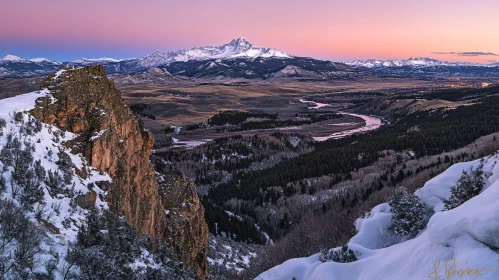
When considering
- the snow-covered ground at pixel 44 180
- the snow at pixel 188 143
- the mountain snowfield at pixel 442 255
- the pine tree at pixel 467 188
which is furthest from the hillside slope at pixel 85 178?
the snow at pixel 188 143

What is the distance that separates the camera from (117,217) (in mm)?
14555

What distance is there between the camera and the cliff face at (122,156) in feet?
54.3

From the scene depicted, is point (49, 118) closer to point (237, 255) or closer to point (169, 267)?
point (169, 267)

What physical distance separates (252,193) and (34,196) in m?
39.0

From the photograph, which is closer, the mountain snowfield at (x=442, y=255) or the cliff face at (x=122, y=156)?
the mountain snowfield at (x=442, y=255)

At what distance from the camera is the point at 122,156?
1809 cm

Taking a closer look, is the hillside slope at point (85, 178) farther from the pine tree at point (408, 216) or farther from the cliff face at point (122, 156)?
the pine tree at point (408, 216)

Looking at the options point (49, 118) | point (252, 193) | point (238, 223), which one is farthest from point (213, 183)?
point (49, 118)

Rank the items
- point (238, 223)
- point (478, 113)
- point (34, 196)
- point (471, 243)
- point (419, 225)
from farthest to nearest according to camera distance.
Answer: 1. point (478, 113)
2. point (238, 223)
3. point (419, 225)
4. point (34, 196)
5. point (471, 243)

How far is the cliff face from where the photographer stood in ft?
54.3

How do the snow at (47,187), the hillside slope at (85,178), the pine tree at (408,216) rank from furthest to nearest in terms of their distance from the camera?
1. the pine tree at (408,216)
2. the hillside slope at (85,178)
3. the snow at (47,187)

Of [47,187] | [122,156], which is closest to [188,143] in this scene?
[122,156]

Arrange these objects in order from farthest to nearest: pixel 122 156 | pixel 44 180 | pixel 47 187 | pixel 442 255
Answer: pixel 122 156, pixel 44 180, pixel 47 187, pixel 442 255

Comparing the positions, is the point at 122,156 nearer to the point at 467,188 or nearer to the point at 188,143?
the point at 467,188
